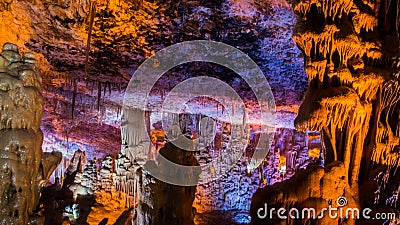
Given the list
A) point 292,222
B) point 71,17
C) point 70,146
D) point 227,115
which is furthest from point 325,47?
point 70,146

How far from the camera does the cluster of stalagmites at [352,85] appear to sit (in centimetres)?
422

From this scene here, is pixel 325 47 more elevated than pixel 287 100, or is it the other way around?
pixel 325 47

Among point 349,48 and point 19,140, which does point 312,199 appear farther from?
point 19,140

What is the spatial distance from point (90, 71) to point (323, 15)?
18.9 ft

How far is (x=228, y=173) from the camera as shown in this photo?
1152 cm

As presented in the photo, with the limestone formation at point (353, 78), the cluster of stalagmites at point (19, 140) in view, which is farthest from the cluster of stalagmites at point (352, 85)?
the cluster of stalagmites at point (19, 140)

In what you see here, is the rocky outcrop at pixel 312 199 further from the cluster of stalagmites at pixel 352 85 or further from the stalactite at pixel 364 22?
the stalactite at pixel 364 22

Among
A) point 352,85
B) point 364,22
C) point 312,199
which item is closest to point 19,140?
point 312,199

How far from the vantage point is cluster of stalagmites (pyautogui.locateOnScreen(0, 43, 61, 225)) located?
4.21m

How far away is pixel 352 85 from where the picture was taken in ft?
13.9

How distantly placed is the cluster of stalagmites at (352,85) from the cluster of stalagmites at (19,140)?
270cm

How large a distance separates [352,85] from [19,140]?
3.66 m

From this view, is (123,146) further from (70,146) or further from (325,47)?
(325,47)

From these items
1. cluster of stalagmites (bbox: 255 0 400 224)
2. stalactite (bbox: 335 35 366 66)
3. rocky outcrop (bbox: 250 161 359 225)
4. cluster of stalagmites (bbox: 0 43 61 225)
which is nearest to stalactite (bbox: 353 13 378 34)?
cluster of stalagmites (bbox: 255 0 400 224)
